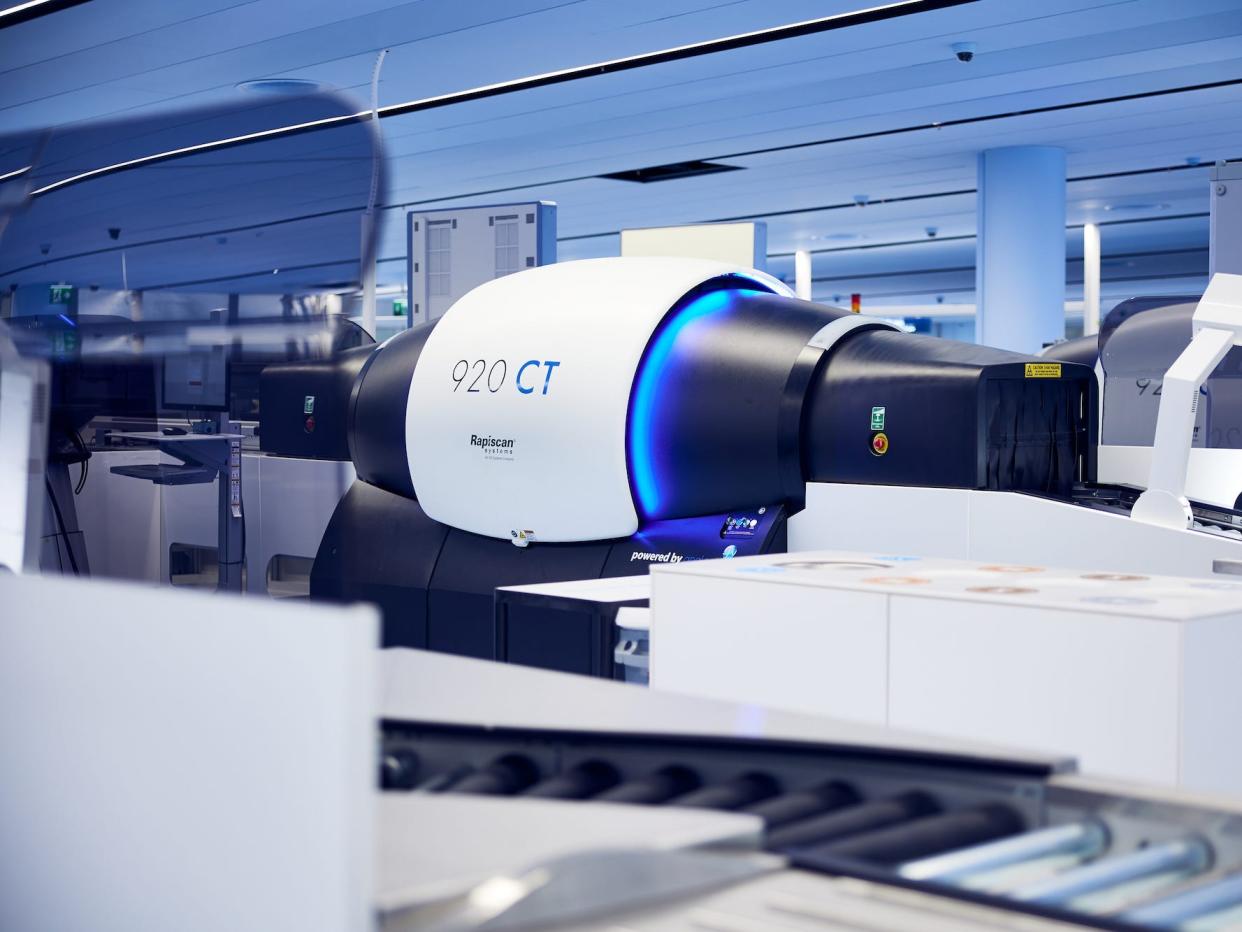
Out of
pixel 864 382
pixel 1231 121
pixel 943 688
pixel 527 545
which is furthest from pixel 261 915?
pixel 1231 121

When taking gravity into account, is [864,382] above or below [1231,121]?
below

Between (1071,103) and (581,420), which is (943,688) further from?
(1071,103)

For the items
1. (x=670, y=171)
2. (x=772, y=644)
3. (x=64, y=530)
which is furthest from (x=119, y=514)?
(x=670, y=171)

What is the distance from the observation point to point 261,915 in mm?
737

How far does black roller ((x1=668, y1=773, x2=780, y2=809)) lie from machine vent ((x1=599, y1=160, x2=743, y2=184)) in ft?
34.4

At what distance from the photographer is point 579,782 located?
1.12 metres

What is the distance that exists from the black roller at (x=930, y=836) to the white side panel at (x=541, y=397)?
11.6ft

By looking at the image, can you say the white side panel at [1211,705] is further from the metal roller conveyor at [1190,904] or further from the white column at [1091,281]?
the white column at [1091,281]

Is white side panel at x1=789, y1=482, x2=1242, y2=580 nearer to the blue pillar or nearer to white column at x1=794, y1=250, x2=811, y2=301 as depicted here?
the blue pillar

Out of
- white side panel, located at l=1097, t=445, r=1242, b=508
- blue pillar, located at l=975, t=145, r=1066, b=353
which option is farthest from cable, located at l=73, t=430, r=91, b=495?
blue pillar, located at l=975, t=145, r=1066, b=353

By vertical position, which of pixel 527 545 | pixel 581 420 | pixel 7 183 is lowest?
pixel 527 545

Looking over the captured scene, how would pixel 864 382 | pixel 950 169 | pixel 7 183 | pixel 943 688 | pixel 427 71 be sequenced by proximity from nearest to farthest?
1. pixel 943 688
2. pixel 7 183
3. pixel 864 382
4. pixel 427 71
5. pixel 950 169

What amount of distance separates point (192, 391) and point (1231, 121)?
356 inches

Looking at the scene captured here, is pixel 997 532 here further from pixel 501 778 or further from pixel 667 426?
pixel 501 778
